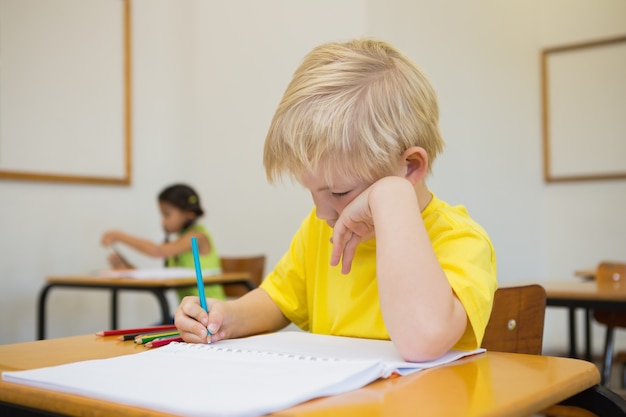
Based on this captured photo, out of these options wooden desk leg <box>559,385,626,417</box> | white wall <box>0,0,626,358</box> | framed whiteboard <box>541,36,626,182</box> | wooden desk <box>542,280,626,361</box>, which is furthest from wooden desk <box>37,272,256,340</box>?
framed whiteboard <box>541,36,626,182</box>

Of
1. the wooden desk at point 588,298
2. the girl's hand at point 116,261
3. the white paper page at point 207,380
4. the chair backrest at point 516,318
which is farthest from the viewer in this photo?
the girl's hand at point 116,261

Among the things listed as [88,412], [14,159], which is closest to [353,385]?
[88,412]

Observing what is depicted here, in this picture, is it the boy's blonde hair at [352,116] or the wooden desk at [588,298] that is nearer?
the boy's blonde hair at [352,116]

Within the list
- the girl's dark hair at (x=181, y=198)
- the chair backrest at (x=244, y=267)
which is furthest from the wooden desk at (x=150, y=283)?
the girl's dark hair at (x=181, y=198)

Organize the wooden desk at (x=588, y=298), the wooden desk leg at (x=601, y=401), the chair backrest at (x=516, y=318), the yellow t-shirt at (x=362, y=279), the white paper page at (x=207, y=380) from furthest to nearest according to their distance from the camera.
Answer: the wooden desk at (x=588, y=298) → the chair backrest at (x=516, y=318) → the yellow t-shirt at (x=362, y=279) → the wooden desk leg at (x=601, y=401) → the white paper page at (x=207, y=380)

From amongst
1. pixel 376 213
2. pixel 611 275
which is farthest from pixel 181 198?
pixel 376 213

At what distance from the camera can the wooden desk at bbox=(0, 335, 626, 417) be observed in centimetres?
56

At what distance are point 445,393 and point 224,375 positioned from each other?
0.20 meters

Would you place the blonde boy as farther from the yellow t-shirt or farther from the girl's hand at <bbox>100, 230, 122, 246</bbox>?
the girl's hand at <bbox>100, 230, 122, 246</bbox>

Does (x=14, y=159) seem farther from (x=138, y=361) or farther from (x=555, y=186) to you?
(x=555, y=186)

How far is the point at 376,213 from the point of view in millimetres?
875

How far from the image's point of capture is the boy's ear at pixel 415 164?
990mm

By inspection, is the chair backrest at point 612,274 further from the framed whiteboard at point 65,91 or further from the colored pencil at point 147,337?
the framed whiteboard at point 65,91

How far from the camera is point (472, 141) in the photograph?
3861mm
